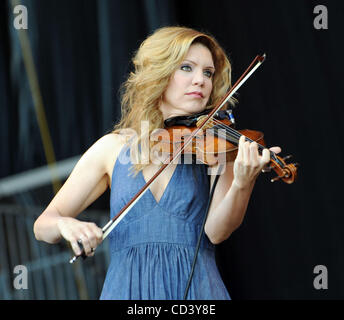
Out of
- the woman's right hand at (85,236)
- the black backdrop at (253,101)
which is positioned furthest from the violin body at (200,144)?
the black backdrop at (253,101)

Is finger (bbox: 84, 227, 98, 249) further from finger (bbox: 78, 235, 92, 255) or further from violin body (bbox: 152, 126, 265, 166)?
violin body (bbox: 152, 126, 265, 166)

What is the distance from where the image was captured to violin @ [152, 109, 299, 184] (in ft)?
4.43

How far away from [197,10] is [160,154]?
152 cm

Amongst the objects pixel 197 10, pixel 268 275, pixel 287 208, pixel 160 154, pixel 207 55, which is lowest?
pixel 268 275

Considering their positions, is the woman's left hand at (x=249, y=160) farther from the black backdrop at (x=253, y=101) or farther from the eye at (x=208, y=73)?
the black backdrop at (x=253, y=101)

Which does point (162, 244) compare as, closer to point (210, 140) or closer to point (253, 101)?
point (210, 140)

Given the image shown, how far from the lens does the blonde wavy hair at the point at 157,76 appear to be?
5.09ft

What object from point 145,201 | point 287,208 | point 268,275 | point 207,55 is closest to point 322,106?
point 287,208

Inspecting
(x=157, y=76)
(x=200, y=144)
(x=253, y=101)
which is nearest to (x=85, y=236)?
(x=200, y=144)

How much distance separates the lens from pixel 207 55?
1.60 m

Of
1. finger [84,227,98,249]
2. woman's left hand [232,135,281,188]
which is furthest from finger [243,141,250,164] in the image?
finger [84,227,98,249]

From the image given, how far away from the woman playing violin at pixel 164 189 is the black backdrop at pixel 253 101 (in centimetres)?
86

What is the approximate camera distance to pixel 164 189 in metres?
1.50
